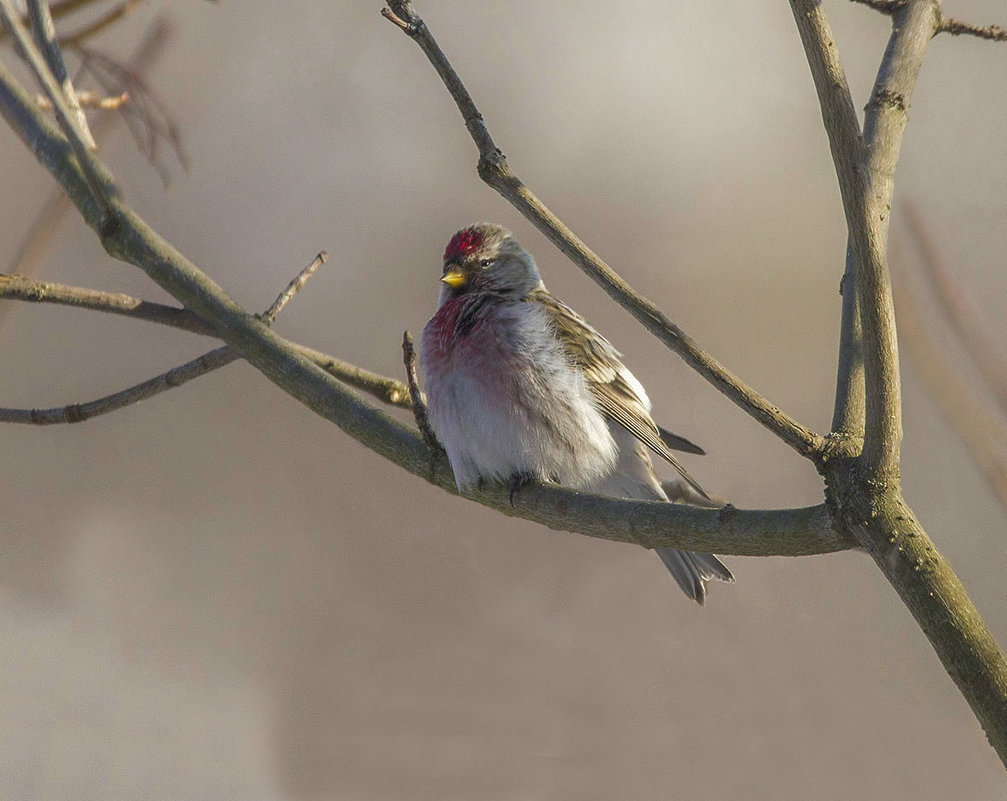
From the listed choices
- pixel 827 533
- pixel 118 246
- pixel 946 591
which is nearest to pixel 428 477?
pixel 118 246

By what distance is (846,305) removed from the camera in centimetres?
137

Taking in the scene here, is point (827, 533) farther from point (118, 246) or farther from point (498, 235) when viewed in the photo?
point (498, 235)

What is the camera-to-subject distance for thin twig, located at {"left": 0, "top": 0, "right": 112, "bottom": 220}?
1.25 m

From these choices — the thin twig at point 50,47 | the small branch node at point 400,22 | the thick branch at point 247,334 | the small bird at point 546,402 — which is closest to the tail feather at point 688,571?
the small bird at point 546,402

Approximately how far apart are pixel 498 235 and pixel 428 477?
895 mm

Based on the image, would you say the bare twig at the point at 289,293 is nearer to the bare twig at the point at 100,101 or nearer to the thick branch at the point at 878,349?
the bare twig at the point at 100,101

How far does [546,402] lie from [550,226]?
0.82m

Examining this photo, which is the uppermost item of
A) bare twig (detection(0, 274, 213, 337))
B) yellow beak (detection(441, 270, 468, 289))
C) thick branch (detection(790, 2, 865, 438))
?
thick branch (detection(790, 2, 865, 438))

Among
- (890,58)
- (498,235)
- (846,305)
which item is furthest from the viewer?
(498,235)

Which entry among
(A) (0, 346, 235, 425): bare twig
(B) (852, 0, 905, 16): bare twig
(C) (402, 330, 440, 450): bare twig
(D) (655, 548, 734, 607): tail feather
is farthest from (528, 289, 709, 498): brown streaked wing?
(B) (852, 0, 905, 16): bare twig

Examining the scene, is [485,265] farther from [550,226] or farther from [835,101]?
[835,101]

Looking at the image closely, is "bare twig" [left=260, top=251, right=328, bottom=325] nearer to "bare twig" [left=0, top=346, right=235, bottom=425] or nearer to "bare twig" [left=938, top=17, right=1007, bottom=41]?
"bare twig" [left=0, top=346, right=235, bottom=425]

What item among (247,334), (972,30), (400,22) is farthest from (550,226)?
(972,30)

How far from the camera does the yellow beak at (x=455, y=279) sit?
7.59 feet
